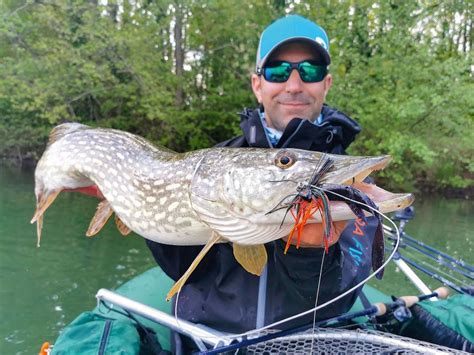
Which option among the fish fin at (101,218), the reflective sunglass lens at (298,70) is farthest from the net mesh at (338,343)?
the reflective sunglass lens at (298,70)

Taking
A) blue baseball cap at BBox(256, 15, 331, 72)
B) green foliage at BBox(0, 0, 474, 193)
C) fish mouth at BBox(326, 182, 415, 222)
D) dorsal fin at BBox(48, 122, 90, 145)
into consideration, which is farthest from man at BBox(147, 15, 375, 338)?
green foliage at BBox(0, 0, 474, 193)

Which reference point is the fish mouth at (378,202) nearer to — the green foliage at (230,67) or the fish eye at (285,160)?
the fish eye at (285,160)

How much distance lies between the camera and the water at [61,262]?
3.98 metres

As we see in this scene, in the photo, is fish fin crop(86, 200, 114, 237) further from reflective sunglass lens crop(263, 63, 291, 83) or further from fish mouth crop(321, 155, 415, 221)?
fish mouth crop(321, 155, 415, 221)

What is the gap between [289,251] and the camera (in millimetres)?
1533

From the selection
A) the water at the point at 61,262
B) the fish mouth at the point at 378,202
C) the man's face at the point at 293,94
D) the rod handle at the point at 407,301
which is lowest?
the water at the point at 61,262

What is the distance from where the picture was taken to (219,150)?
1743 mm

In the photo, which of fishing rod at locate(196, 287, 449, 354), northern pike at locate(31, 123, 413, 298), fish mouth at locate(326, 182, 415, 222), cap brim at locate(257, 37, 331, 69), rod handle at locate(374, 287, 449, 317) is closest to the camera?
fish mouth at locate(326, 182, 415, 222)

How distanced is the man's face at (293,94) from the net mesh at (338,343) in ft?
3.39

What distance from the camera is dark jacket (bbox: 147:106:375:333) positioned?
64.1 inches

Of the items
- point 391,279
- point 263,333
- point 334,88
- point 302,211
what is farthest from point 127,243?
point 334,88

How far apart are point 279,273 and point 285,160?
45cm

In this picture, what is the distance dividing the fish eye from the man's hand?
8.2 inches

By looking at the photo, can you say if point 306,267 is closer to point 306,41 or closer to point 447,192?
point 306,41
